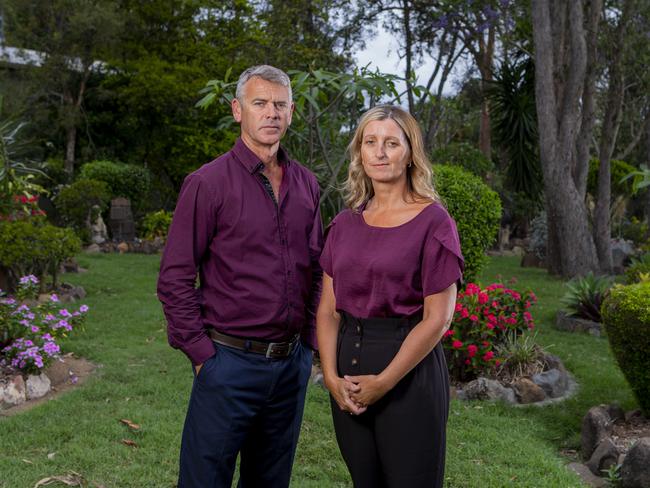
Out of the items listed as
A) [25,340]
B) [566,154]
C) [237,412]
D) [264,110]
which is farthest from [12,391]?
[566,154]

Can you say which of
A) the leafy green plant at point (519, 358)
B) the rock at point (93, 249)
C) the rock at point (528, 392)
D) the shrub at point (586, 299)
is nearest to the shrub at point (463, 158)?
the rock at point (93, 249)

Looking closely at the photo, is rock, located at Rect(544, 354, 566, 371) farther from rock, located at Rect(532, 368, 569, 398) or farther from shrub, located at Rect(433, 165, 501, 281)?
shrub, located at Rect(433, 165, 501, 281)

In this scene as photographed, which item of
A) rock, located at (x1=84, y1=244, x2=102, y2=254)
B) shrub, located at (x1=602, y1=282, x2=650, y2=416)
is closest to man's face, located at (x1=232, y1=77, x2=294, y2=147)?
shrub, located at (x1=602, y1=282, x2=650, y2=416)

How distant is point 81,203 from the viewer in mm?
16922

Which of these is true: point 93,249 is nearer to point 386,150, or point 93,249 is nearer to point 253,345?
point 253,345

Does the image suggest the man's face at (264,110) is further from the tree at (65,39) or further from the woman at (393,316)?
the tree at (65,39)

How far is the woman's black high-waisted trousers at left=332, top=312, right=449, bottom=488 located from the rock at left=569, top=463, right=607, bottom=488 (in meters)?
2.42

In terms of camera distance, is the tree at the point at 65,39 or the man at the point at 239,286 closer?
the man at the point at 239,286

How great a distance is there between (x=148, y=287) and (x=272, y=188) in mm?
9209

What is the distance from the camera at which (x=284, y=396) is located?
116 inches

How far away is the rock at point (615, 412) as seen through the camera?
5.54m

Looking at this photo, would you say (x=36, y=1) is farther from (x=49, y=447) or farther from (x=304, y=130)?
(x=49, y=447)

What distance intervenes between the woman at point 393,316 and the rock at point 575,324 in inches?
283

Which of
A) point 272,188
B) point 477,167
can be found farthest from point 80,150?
point 272,188
